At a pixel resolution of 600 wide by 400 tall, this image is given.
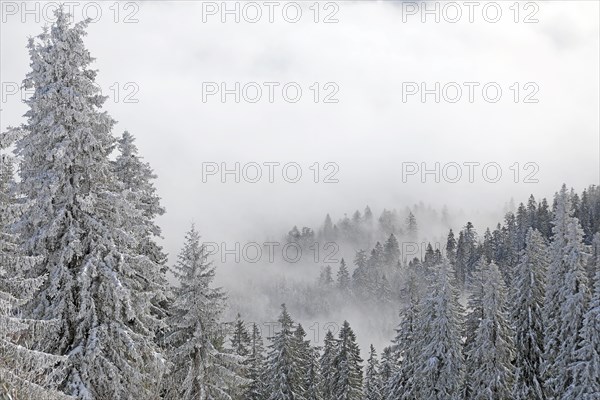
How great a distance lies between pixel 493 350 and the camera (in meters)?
36.2

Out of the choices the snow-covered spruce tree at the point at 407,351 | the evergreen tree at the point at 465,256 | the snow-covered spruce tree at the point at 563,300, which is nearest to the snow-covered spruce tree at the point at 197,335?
the snow-covered spruce tree at the point at 407,351

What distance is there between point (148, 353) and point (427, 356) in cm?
2585

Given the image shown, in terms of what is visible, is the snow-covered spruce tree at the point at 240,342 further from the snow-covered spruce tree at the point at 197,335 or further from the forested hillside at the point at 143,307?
the snow-covered spruce tree at the point at 197,335

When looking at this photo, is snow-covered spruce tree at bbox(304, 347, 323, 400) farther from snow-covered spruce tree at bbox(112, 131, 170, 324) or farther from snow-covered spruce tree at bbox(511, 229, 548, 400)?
snow-covered spruce tree at bbox(112, 131, 170, 324)

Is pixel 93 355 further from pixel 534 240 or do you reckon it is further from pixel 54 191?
pixel 534 240

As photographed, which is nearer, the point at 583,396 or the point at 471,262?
the point at 583,396

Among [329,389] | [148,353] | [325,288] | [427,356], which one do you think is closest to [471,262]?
[325,288]

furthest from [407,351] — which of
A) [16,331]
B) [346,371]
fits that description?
[16,331]

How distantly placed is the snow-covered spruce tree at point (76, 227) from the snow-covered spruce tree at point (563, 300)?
1144 inches

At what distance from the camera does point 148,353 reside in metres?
17.5

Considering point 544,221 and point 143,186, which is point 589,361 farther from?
point 544,221

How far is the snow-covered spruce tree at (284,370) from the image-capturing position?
39562 millimetres

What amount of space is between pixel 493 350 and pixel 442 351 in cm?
338

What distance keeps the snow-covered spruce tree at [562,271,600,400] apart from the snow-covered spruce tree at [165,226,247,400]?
22.3 m
